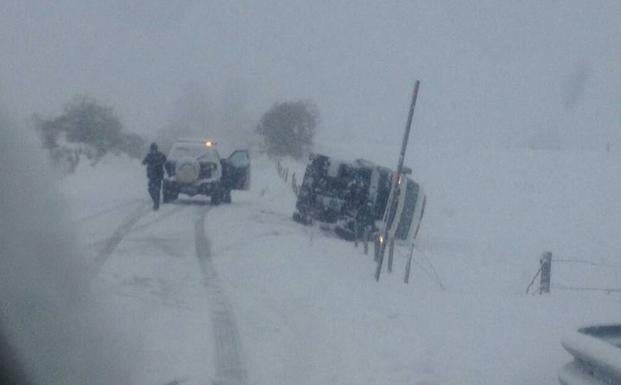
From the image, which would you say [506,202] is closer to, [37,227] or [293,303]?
[293,303]

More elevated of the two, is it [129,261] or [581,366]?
[581,366]

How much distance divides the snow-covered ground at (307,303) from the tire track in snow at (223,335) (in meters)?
0.04

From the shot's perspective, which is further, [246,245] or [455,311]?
[246,245]

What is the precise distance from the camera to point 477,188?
48.2 meters

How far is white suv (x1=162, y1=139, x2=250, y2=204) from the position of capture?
2653cm

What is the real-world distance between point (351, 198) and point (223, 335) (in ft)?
44.3

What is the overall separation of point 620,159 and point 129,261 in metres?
44.8

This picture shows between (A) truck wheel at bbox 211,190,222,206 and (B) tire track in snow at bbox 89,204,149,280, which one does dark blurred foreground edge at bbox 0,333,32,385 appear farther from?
(A) truck wheel at bbox 211,190,222,206

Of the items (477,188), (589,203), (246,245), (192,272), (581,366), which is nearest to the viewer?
(581,366)

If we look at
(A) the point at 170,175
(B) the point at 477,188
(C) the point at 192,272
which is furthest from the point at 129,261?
(B) the point at 477,188

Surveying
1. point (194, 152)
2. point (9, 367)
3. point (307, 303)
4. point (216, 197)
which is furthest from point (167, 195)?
point (9, 367)

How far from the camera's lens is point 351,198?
2250 cm

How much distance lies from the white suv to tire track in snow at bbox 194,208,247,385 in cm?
1223

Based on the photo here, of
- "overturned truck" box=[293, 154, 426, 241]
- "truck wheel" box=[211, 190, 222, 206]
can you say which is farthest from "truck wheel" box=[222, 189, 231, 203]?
"overturned truck" box=[293, 154, 426, 241]
